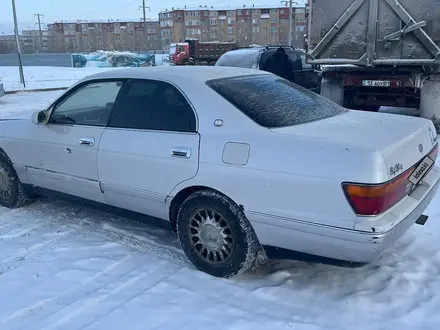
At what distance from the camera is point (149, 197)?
11.7 ft

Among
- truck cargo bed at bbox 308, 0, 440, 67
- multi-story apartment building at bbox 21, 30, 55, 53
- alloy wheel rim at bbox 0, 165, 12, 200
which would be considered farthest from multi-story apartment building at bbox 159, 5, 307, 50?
alloy wheel rim at bbox 0, 165, 12, 200

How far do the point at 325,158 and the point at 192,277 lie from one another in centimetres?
138

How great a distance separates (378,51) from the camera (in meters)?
8.03

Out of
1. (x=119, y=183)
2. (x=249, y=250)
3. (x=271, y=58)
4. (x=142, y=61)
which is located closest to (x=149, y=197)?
(x=119, y=183)

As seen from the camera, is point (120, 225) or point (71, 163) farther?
point (120, 225)

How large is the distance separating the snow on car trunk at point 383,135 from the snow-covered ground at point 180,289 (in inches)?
35.3

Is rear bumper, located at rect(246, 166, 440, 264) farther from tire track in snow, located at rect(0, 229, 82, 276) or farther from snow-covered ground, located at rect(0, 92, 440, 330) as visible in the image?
tire track in snow, located at rect(0, 229, 82, 276)

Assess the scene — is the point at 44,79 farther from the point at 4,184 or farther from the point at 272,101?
the point at 272,101

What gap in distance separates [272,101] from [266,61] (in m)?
7.40

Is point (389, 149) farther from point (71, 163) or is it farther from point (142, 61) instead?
point (142, 61)

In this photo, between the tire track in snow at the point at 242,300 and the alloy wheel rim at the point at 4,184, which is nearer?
the tire track in snow at the point at 242,300

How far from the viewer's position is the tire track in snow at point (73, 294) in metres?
2.89

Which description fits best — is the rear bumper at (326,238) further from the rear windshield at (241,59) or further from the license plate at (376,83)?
the rear windshield at (241,59)

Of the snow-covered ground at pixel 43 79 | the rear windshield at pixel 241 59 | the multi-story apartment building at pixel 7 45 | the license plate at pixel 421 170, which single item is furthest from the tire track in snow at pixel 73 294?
the multi-story apartment building at pixel 7 45
